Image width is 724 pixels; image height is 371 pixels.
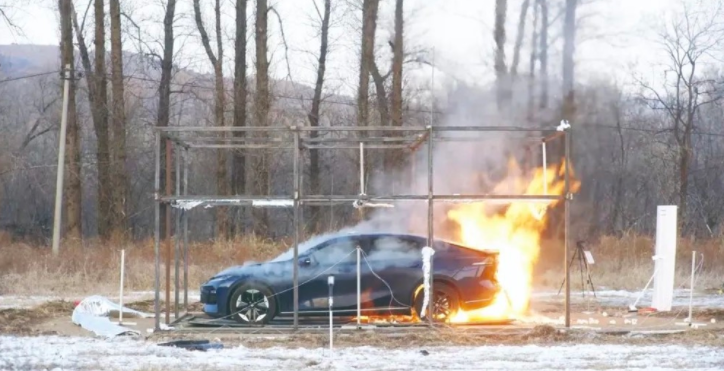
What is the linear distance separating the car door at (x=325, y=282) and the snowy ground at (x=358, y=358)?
2.30 m

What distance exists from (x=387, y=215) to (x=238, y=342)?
735 centimetres

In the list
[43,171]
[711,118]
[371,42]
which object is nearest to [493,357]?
[371,42]

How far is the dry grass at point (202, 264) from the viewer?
22.1 meters

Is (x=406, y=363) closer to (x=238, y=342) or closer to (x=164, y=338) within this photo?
(x=238, y=342)

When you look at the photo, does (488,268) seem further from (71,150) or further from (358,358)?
(71,150)

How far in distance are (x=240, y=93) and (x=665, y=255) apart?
70.1 feet

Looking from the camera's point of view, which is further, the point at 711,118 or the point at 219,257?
the point at 711,118

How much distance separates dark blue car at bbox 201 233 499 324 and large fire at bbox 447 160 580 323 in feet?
1.70

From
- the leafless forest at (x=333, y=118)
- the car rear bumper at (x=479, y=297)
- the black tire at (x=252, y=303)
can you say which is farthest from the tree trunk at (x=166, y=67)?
the car rear bumper at (x=479, y=297)

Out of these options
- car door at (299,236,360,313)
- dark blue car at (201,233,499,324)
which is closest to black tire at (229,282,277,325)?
dark blue car at (201,233,499,324)

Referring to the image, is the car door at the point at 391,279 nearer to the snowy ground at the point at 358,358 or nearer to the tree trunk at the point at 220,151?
the snowy ground at the point at 358,358

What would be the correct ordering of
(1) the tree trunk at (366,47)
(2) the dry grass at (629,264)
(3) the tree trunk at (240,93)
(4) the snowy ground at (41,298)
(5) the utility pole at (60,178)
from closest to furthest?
(4) the snowy ground at (41,298) → (2) the dry grass at (629,264) → (5) the utility pole at (60,178) → (1) the tree trunk at (366,47) → (3) the tree trunk at (240,93)

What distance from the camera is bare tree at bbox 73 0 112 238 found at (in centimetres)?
3192

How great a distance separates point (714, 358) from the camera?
11.3 meters
